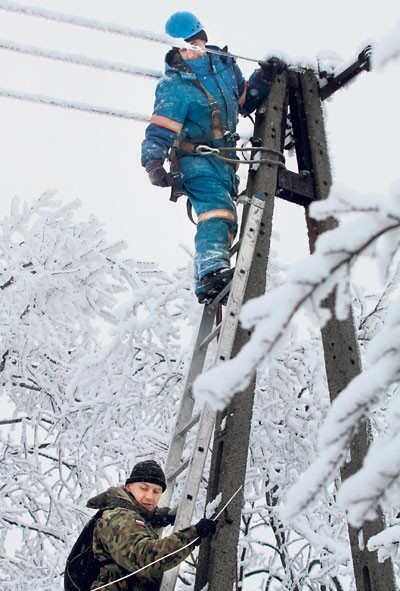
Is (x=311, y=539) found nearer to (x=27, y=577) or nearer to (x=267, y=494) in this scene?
(x=267, y=494)

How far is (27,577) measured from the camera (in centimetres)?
653

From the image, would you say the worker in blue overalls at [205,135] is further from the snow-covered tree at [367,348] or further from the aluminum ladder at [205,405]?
the snow-covered tree at [367,348]

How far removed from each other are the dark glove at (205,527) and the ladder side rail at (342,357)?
1.98 ft

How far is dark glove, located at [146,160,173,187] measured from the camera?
4.10 m

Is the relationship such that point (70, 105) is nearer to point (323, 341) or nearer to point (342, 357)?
point (323, 341)

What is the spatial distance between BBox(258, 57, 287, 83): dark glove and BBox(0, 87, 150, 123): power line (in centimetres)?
109

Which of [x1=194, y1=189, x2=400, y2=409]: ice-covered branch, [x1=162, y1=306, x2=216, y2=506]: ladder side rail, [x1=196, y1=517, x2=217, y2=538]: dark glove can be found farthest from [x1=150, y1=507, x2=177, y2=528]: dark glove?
[x1=194, y1=189, x2=400, y2=409]: ice-covered branch

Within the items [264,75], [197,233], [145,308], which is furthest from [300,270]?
[145,308]

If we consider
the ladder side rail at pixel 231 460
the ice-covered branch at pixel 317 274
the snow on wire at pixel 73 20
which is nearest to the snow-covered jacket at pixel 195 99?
the snow on wire at pixel 73 20

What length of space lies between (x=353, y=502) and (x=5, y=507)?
626cm

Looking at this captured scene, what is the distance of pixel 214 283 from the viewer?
12.4ft

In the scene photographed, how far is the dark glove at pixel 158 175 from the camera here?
4.10 meters

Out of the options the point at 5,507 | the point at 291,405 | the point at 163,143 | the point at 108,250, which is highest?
the point at 108,250

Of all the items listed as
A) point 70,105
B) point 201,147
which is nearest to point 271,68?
point 201,147
